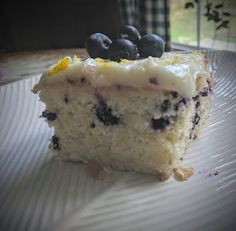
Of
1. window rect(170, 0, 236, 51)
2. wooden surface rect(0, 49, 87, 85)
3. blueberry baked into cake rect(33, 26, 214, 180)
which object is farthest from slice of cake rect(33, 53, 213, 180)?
window rect(170, 0, 236, 51)

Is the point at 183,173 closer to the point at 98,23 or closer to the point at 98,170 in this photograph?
the point at 98,170

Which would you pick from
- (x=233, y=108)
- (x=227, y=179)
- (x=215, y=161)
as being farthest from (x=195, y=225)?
(x=233, y=108)

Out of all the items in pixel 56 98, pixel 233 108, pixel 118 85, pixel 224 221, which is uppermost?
pixel 118 85

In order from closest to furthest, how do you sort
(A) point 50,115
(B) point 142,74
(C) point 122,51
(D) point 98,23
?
(B) point 142,74
(A) point 50,115
(C) point 122,51
(D) point 98,23

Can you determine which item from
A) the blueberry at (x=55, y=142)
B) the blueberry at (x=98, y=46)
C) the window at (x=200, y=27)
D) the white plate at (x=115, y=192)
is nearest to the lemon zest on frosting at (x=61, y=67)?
the blueberry at (x=55, y=142)

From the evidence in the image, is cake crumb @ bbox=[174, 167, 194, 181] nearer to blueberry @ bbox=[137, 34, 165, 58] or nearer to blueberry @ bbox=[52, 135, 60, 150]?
blueberry @ bbox=[52, 135, 60, 150]

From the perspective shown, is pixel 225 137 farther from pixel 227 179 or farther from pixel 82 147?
pixel 82 147

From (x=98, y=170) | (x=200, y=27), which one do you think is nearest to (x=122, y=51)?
(x=98, y=170)
